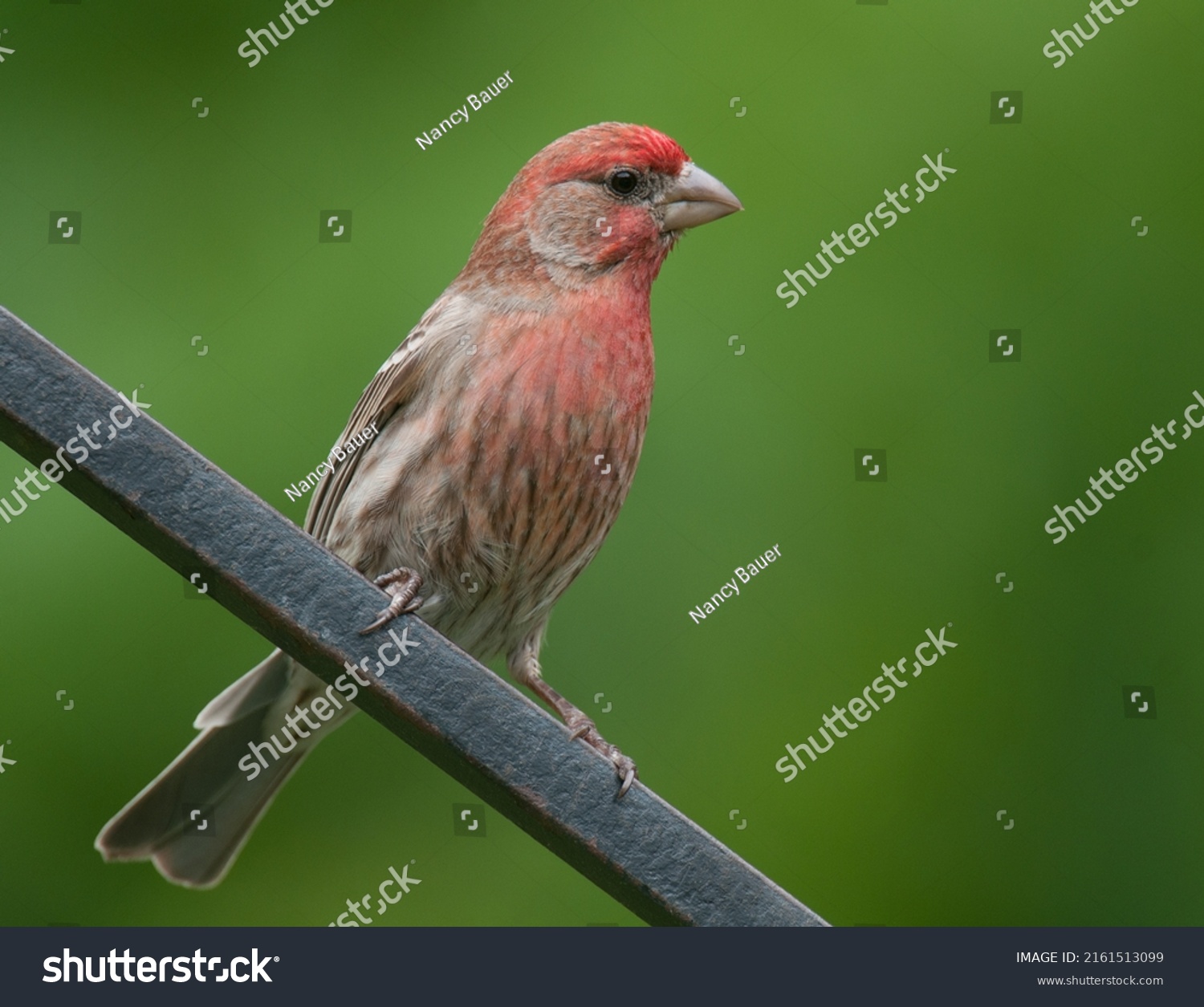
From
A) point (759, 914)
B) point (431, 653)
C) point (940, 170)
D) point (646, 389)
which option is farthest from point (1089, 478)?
point (431, 653)

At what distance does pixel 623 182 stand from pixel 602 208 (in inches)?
3.4

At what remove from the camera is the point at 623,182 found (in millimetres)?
3258

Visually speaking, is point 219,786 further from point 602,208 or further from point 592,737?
point 602,208

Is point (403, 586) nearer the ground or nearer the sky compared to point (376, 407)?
nearer the ground

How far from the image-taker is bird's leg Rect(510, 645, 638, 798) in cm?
280

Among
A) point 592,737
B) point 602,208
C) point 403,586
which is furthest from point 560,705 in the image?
point 602,208

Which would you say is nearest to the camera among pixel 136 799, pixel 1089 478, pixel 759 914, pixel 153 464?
pixel 153 464

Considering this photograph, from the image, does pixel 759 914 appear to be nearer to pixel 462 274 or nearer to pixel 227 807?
pixel 227 807

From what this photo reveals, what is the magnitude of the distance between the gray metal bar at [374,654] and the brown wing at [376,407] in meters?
1.26

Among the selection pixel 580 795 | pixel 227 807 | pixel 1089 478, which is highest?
pixel 227 807

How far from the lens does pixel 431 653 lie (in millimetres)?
1863

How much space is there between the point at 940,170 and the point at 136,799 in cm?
249

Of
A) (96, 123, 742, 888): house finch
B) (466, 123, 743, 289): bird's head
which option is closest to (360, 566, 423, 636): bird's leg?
(96, 123, 742, 888): house finch

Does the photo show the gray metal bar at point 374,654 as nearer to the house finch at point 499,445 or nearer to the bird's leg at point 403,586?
the bird's leg at point 403,586
